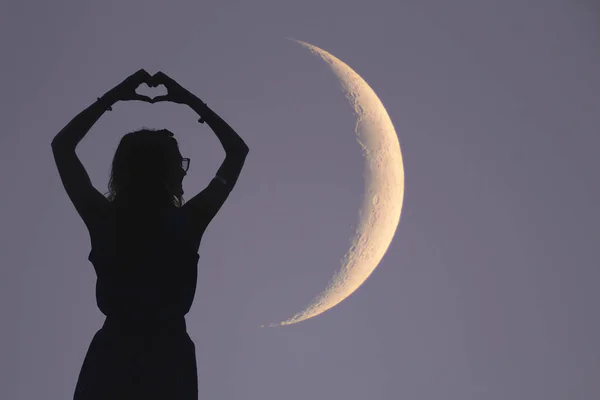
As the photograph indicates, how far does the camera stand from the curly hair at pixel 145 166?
212 cm

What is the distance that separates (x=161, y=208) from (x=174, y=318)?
36cm

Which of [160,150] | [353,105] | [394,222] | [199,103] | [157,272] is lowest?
[157,272]

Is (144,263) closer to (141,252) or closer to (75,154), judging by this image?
(141,252)

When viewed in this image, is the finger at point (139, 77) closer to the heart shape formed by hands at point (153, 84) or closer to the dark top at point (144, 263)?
the heart shape formed by hands at point (153, 84)

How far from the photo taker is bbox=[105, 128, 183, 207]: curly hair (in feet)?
6.95

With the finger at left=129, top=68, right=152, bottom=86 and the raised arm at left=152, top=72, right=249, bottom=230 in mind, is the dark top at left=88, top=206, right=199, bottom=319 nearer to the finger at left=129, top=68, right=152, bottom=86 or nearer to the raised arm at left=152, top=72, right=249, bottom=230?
the raised arm at left=152, top=72, right=249, bottom=230

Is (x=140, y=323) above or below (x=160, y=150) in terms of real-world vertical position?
below

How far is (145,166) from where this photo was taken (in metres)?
2.12

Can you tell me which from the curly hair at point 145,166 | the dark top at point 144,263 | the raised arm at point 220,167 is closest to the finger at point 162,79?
the raised arm at point 220,167

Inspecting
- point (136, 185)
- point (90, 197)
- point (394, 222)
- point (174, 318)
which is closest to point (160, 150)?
point (136, 185)

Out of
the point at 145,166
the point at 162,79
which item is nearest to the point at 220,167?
the point at 145,166

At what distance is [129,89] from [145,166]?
341 mm

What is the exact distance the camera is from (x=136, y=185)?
212cm

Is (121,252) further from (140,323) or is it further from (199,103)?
(199,103)
